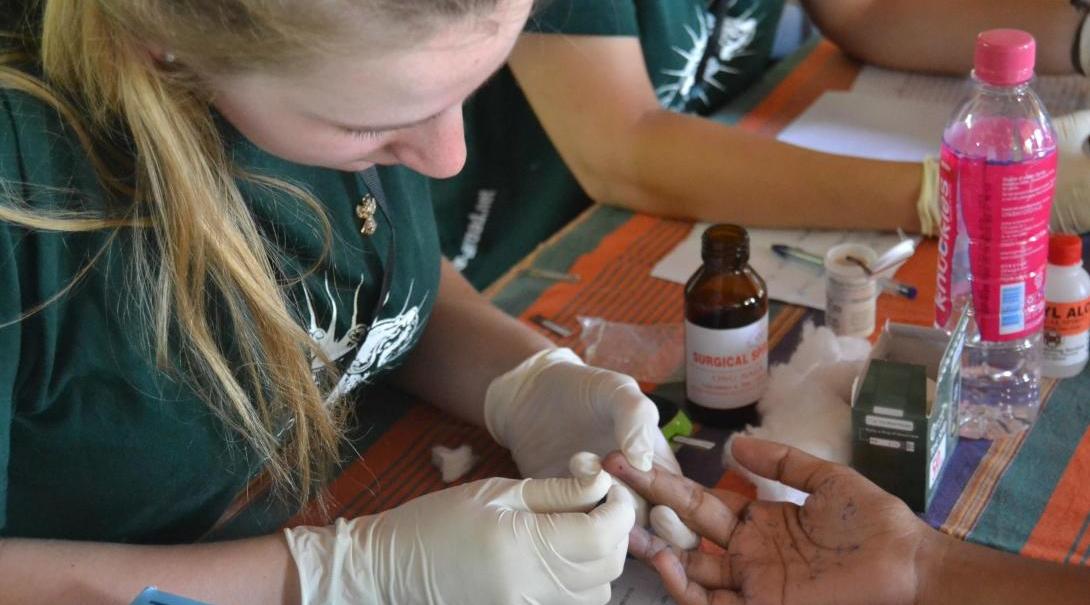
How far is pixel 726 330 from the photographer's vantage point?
108 centimetres

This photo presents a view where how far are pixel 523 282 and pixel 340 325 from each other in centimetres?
40

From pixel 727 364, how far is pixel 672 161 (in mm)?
451

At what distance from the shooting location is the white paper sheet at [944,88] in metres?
1.68

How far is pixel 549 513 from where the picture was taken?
935 mm

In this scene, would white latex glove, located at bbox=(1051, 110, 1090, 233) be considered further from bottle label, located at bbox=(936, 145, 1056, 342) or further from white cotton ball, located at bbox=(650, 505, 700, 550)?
white cotton ball, located at bbox=(650, 505, 700, 550)

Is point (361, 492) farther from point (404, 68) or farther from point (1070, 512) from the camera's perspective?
point (1070, 512)

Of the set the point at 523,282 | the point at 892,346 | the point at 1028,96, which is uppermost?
the point at 1028,96

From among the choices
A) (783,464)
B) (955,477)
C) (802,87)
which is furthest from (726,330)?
(802,87)

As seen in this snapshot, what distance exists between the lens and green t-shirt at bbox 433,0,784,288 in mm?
1676

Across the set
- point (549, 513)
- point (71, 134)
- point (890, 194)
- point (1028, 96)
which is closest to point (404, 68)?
point (71, 134)

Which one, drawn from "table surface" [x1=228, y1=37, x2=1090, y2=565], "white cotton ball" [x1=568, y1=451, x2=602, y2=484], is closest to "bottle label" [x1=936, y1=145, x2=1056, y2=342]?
"table surface" [x1=228, y1=37, x2=1090, y2=565]

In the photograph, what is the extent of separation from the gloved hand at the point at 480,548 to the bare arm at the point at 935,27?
1128 mm

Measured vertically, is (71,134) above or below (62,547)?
above

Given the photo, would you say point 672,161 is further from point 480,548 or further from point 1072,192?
Answer: point 480,548
